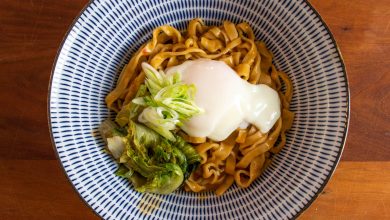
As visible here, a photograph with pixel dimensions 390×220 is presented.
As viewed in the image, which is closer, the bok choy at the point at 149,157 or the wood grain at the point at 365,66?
the bok choy at the point at 149,157

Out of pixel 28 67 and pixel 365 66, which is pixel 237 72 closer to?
pixel 365 66

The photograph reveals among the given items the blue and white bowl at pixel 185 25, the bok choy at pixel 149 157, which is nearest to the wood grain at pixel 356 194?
the blue and white bowl at pixel 185 25

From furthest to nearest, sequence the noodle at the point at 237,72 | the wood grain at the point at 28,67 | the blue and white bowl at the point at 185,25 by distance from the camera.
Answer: the wood grain at the point at 28,67, the noodle at the point at 237,72, the blue and white bowl at the point at 185,25

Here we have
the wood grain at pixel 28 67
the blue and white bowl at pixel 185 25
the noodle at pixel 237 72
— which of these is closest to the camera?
the blue and white bowl at pixel 185 25

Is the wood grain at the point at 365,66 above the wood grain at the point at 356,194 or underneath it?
above

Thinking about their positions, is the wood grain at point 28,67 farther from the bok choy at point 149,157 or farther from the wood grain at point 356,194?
the wood grain at point 356,194

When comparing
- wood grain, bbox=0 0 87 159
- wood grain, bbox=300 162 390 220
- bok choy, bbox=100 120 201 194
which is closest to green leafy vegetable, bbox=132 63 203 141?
bok choy, bbox=100 120 201 194

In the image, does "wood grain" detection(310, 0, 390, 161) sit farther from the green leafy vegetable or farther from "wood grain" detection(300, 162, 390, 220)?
the green leafy vegetable
